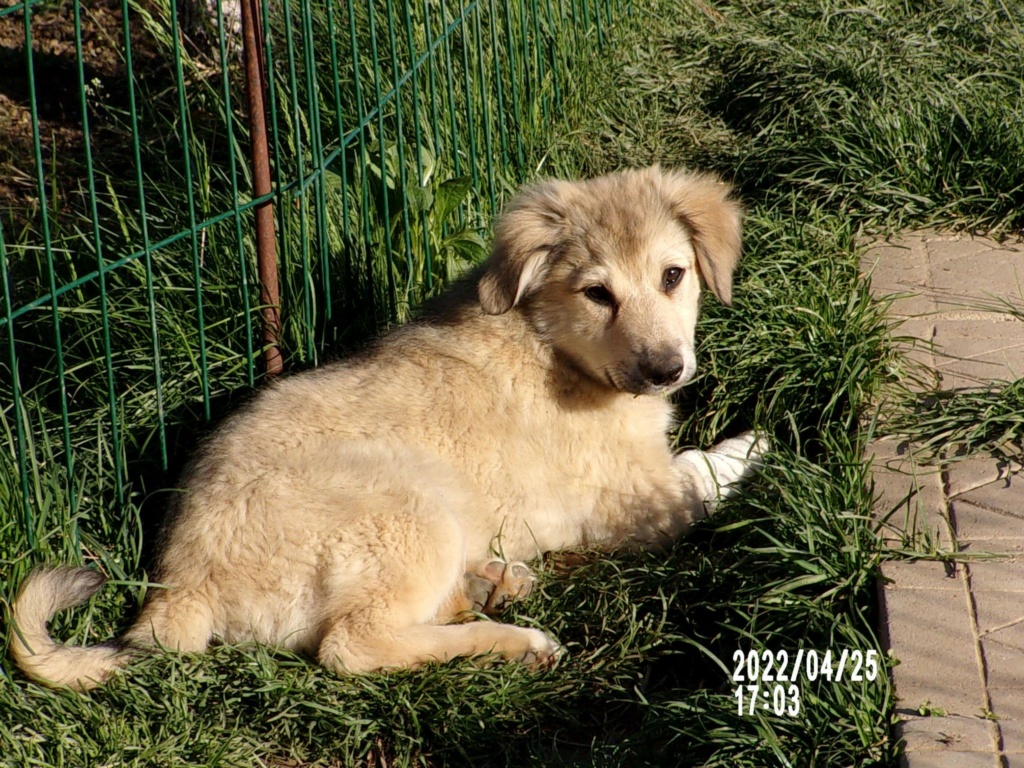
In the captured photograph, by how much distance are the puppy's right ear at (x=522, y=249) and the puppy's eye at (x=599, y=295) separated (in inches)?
6.9

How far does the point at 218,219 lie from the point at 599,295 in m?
1.30

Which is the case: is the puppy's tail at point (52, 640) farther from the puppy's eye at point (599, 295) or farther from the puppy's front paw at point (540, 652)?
the puppy's eye at point (599, 295)

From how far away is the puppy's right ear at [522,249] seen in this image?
12.4 feet

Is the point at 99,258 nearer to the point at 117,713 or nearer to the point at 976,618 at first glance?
the point at 117,713

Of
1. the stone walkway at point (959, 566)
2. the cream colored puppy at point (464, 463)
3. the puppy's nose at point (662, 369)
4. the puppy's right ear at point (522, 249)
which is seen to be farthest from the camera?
the puppy's right ear at point (522, 249)

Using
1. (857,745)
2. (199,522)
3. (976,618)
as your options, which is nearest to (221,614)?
(199,522)

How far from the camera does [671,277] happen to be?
386 cm

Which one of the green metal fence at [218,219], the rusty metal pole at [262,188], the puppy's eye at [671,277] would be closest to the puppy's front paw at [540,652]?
the puppy's eye at [671,277]

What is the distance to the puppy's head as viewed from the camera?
3.73 meters

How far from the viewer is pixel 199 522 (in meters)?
3.42

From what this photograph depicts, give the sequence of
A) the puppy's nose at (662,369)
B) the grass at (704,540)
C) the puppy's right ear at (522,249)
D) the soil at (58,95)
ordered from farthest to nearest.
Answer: the soil at (58,95) < the puppy's right ear at (522,249) < the puppy's nose at (662,369) < the grass at (704,540)

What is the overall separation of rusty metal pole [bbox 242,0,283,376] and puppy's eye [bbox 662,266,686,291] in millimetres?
1395

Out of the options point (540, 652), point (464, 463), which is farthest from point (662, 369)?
point (540, 652)

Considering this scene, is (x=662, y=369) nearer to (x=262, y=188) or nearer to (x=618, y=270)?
(x=618, y=270)
